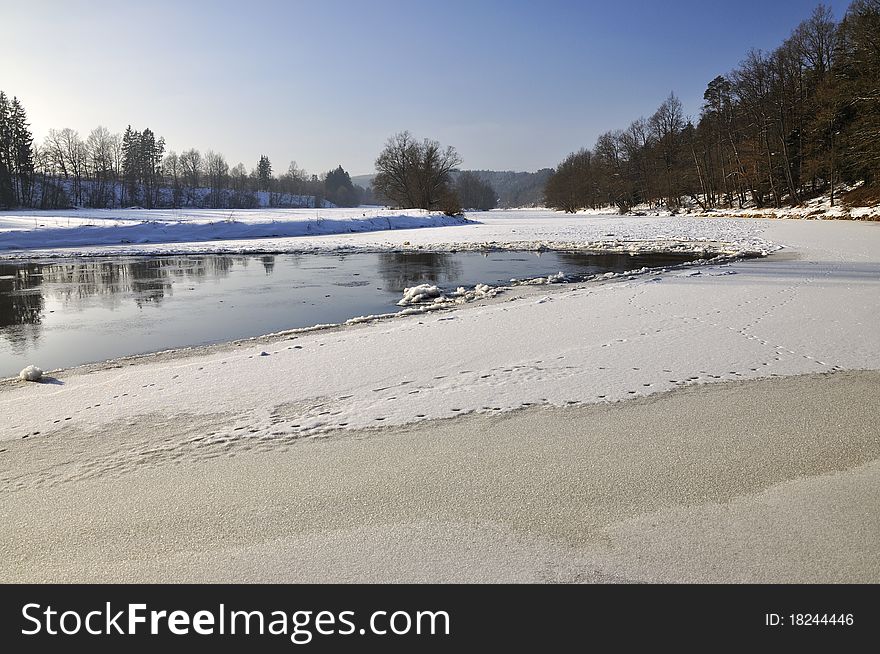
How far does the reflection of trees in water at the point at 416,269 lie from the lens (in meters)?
14.3

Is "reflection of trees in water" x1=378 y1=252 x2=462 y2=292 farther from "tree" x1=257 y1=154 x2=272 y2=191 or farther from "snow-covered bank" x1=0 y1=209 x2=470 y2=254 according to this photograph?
"tree" x1=257 y1=154 x2=272 y2=191

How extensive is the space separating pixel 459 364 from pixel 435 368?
290 millimetres

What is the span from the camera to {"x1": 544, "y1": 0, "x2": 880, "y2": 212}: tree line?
32.9m

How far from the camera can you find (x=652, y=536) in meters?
2.68

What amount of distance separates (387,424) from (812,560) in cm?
272

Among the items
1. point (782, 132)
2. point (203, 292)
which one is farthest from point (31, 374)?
point (782, 132)

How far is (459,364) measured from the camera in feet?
19.3

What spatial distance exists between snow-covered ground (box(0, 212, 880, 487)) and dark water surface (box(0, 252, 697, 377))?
1318mm

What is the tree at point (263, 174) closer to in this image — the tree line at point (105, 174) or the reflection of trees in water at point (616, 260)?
the tree line at point (105, 174)

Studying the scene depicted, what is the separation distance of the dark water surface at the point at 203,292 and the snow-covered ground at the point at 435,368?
132 cm

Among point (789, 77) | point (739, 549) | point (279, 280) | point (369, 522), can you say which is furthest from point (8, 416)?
point (789, 77)

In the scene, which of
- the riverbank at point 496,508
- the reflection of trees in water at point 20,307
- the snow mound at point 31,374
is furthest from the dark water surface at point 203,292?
the riverbank at point 496,508

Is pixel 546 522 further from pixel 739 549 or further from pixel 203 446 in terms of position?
pixel 203 446

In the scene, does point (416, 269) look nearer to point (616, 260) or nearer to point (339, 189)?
point (616, 260)
